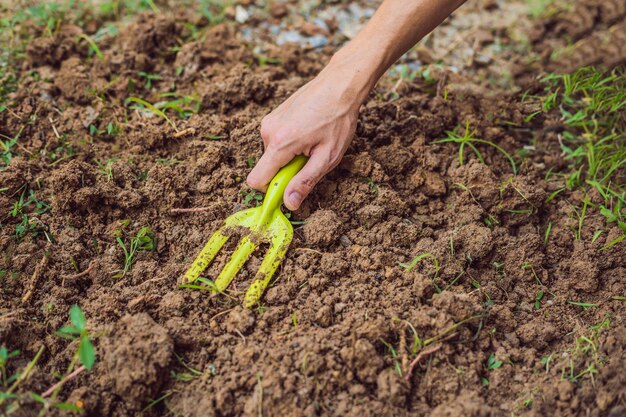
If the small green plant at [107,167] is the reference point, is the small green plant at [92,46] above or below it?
above

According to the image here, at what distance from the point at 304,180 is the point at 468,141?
970mm

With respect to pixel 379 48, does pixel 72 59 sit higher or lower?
higher

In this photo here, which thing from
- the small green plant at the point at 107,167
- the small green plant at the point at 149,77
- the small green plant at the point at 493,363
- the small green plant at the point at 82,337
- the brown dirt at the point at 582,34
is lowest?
the brown dirt at the point at 582,34

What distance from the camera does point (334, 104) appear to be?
2.17 meters

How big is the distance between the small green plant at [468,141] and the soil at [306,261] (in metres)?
0.04

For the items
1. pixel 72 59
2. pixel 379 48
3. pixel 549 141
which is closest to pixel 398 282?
pixel 379 48

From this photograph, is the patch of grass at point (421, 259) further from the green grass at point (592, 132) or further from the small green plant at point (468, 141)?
the green grass at point (592, 132)

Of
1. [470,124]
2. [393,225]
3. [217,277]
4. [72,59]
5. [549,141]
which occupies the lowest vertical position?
[549,141]

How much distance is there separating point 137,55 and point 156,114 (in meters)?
0.43

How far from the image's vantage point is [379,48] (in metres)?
2.21

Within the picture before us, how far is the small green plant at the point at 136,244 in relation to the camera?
7.27 ft

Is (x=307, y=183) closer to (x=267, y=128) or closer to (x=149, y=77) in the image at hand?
(x=267, y=128)

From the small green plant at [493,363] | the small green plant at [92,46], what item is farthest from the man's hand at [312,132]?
the small green plant at [92,46]

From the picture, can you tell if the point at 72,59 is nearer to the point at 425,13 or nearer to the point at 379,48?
the point at 379,48
